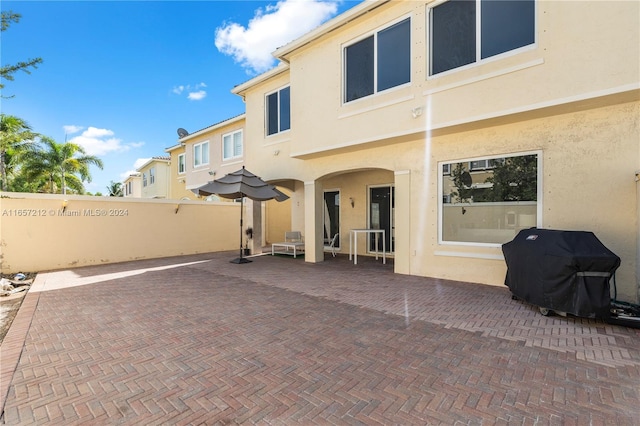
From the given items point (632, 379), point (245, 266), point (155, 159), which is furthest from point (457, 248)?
point (155, 159)

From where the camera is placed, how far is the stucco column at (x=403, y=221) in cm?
840

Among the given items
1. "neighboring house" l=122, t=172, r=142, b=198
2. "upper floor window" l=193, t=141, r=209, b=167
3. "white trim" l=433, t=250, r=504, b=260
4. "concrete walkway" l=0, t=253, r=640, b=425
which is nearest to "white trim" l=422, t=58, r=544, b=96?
"white trim" l=433, t=250, r=504, b=260

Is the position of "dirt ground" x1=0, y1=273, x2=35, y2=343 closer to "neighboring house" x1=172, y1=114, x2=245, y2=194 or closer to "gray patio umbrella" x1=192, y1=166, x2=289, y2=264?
"gray patio umbrella" x1=192, y1=166, x2=289, y2=264

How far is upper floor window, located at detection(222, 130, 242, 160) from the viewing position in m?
18.2

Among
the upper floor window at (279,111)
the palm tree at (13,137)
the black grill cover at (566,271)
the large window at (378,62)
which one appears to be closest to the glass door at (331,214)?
the upper floor window at (279,111)

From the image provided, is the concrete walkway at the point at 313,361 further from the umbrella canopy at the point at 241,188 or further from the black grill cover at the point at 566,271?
the umbrella canopy at the point at 241,188

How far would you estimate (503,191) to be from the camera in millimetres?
7066

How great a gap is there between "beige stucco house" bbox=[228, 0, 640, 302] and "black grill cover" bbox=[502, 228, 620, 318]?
1.48 metres

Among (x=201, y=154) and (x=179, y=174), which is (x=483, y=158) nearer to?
(x=201, y=154)

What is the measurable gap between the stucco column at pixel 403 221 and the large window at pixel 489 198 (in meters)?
0.87

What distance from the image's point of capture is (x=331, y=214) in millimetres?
13828

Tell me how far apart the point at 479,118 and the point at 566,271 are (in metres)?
3.55

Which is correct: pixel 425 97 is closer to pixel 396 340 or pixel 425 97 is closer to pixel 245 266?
pixel 396 340

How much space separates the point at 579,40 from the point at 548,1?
1.03 m
